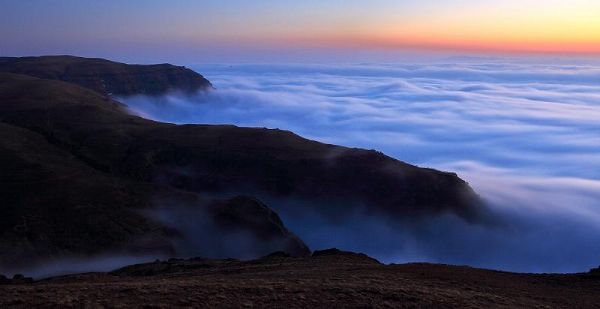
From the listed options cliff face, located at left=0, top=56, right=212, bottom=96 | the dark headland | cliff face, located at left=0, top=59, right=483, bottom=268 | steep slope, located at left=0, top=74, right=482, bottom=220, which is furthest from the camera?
cliff face, located at left=0, top=56, right=212, bottom=96

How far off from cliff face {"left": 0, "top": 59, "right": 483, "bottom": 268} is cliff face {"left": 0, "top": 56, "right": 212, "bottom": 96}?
134ft

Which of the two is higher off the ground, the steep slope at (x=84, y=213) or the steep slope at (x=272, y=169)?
the steep slope at (x=272, y=169)

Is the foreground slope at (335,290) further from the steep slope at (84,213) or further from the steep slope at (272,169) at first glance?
the steep slope at (272,169)

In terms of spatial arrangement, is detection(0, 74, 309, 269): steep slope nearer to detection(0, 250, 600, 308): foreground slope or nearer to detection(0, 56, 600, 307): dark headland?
detection(0, 56, 600, 307): dark headland

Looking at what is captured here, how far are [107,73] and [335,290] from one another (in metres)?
117

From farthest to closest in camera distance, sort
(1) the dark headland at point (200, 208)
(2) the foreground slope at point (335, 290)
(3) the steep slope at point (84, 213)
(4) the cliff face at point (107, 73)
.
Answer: (4) the cliff face at point (107, 73) < (3) the steep slope at point (84, 213) < (1) the dark headland at point (200, 208) < (2) the foreground slope at point (335, 290)

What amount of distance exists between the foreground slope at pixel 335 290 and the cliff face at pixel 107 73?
101m

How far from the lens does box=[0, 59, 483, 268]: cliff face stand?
3375 centimetres

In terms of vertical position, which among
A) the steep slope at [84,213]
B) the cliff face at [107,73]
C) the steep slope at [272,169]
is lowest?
the steep slope at [84,213]

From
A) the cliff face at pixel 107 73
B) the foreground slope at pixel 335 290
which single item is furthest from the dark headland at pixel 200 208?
the cliff face at pixel 107 73

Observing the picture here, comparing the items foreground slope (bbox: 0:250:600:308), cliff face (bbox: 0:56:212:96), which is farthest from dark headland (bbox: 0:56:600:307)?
cliff face (bbox: 0:56:212:96)

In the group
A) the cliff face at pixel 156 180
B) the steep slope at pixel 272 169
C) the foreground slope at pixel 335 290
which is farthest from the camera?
the steep slope at pixel 272 169

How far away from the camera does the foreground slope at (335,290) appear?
1251cm

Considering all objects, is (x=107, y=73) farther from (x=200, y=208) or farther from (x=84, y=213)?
(x=84, y=213)
